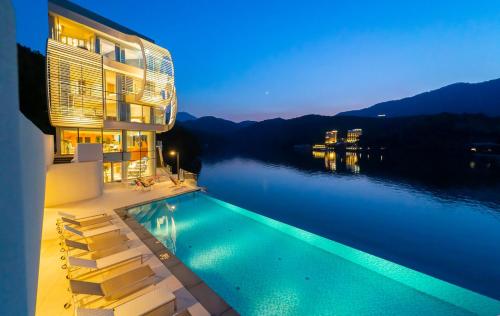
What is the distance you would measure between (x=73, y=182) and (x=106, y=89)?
10721mm

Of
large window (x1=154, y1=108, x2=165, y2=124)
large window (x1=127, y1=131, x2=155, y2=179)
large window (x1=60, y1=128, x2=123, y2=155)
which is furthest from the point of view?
large window (x1=154, y1=108, x2=165, y2=124)

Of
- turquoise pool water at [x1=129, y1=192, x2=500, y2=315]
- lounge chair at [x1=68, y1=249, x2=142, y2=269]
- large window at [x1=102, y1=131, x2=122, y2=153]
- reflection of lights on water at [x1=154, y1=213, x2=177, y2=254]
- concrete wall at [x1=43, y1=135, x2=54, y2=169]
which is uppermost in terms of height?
large window at [x1=102, y1=131, x2=122, y2=153]

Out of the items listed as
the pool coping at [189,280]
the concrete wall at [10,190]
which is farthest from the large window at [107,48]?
the concrete wall at [10,190]

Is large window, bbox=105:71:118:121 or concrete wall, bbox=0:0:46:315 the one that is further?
large window, bbox=105:71:118:121

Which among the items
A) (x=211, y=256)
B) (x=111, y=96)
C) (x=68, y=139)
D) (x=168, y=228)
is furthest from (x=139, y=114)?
(x=211, y=256)

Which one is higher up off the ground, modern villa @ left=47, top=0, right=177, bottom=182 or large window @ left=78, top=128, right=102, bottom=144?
modern villa @ left=47, top=0, right=177, bottom=182

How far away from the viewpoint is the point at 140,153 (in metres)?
20.3

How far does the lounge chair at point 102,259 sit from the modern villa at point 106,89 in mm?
10622

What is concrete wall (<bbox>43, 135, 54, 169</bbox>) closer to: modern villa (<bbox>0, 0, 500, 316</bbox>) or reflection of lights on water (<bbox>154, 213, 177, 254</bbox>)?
modern villa (<bbox>0, 0, 500, 316</bbox>)

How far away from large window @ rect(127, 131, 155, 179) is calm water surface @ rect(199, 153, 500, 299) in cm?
1040

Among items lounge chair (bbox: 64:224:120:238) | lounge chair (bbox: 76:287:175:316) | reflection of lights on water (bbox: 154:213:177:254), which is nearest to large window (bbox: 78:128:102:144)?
reflection of lights on water (bbox: 154:213:177:254)

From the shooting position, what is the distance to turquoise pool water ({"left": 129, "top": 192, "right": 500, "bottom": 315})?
5551 mm

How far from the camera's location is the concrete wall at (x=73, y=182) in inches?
427

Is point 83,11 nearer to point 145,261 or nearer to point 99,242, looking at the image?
point 99,242
